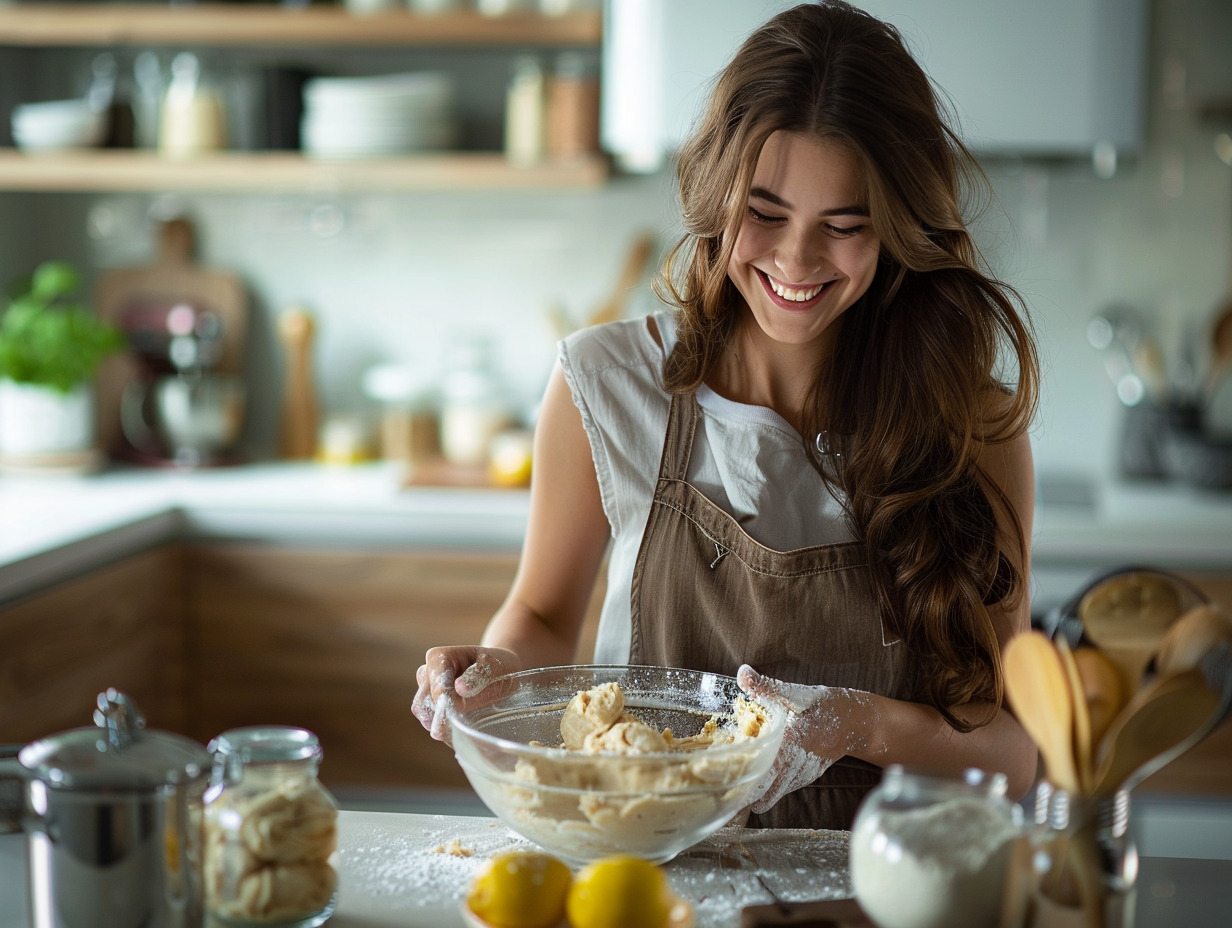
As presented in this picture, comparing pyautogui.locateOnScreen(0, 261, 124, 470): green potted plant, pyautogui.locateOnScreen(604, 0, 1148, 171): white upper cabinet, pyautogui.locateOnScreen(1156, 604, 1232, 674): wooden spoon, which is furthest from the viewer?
pyautogui.locateOnScreen(0, 261, 124, 470): green potted plant

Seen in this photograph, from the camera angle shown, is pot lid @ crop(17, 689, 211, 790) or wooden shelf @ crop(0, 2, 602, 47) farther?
wooden shelf @ crop(0, 2, 602, 47)

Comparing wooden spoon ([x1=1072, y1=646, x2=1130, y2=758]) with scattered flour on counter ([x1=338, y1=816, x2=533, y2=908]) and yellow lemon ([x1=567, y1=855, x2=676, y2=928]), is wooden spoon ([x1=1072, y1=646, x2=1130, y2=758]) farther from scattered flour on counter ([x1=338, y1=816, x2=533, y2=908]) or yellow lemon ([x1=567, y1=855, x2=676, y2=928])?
scattered flour on counter ([x1=338, y1=816, x2=533, y2=908])

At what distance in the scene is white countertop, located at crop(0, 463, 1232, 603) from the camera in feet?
7.68

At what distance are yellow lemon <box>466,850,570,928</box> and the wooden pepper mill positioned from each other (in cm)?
236

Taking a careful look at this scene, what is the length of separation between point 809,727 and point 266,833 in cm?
51

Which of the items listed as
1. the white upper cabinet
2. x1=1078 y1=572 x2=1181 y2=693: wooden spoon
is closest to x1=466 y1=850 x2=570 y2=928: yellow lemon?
x1=1078 y1=572 x2=1181 y2=693: wooden spoon

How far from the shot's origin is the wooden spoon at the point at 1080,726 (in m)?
0.75

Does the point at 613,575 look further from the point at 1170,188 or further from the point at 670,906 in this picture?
the point at 1170,188

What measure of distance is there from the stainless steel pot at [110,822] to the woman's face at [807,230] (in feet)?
2.40

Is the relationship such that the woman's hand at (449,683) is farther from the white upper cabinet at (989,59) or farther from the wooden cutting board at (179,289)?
the wooden cutting board at (179,289)

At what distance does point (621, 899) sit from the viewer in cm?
79

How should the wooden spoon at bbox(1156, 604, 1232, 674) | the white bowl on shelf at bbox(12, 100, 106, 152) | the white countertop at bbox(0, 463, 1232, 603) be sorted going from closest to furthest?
1. the wooden spoon at bbox(1156, 604, 1232, 674)
2. the white countertop at bbox(0, 463, 1232, 603)
3. the white bowl on shelf at bbox(12, 100, 106, 152)

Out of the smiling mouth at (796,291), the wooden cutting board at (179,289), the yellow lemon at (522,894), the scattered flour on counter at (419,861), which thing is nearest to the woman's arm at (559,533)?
the smiling mouth at (796,291)

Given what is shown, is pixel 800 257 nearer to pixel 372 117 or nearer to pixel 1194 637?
pixel 1194 637
